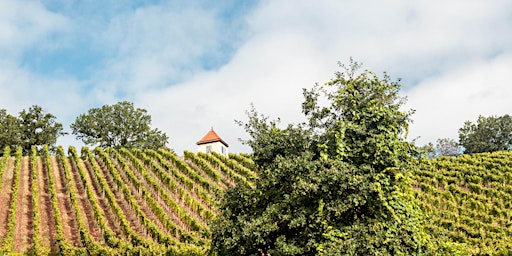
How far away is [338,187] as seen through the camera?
1016cm

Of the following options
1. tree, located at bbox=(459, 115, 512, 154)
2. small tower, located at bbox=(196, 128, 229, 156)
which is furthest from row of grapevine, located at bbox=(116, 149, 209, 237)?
tree, located at bbox=(459, 115, 512, 154)

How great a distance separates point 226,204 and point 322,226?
3.09 meters

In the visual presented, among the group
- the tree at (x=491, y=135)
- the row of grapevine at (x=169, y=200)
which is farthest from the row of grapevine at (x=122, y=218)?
the tree at (x=491, y=135)

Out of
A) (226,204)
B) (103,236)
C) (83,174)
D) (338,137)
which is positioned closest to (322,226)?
(338,137)

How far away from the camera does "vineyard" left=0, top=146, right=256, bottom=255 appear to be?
23.5 m

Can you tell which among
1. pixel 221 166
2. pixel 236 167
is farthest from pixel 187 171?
pixel 236 167

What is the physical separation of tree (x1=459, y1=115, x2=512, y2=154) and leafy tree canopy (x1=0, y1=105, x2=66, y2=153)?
59.8 m

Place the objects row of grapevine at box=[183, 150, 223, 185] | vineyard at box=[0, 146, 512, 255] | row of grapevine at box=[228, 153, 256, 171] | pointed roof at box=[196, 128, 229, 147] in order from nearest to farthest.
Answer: vineyard at box=[0, 146, 512, 255], row of grapevine at box=[183, 150, 223, 185], row of grapevine at box=[228, 153, 256, 171], pointed roof at box=[196, 128, 229, 147]

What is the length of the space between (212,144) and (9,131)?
27.4 m

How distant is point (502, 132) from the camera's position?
6150 cm

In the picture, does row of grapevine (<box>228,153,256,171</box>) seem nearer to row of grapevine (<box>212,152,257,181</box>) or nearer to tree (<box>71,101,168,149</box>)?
row of grapevine (<box>212,152,257,181</box>)

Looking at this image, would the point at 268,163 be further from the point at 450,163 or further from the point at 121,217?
the point at 450,163

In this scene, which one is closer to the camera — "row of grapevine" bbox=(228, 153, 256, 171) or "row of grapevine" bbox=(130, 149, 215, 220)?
"row of grapevine" bbox=(130, 149, 215, 220)

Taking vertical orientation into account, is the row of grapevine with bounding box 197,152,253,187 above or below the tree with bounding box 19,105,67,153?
below
